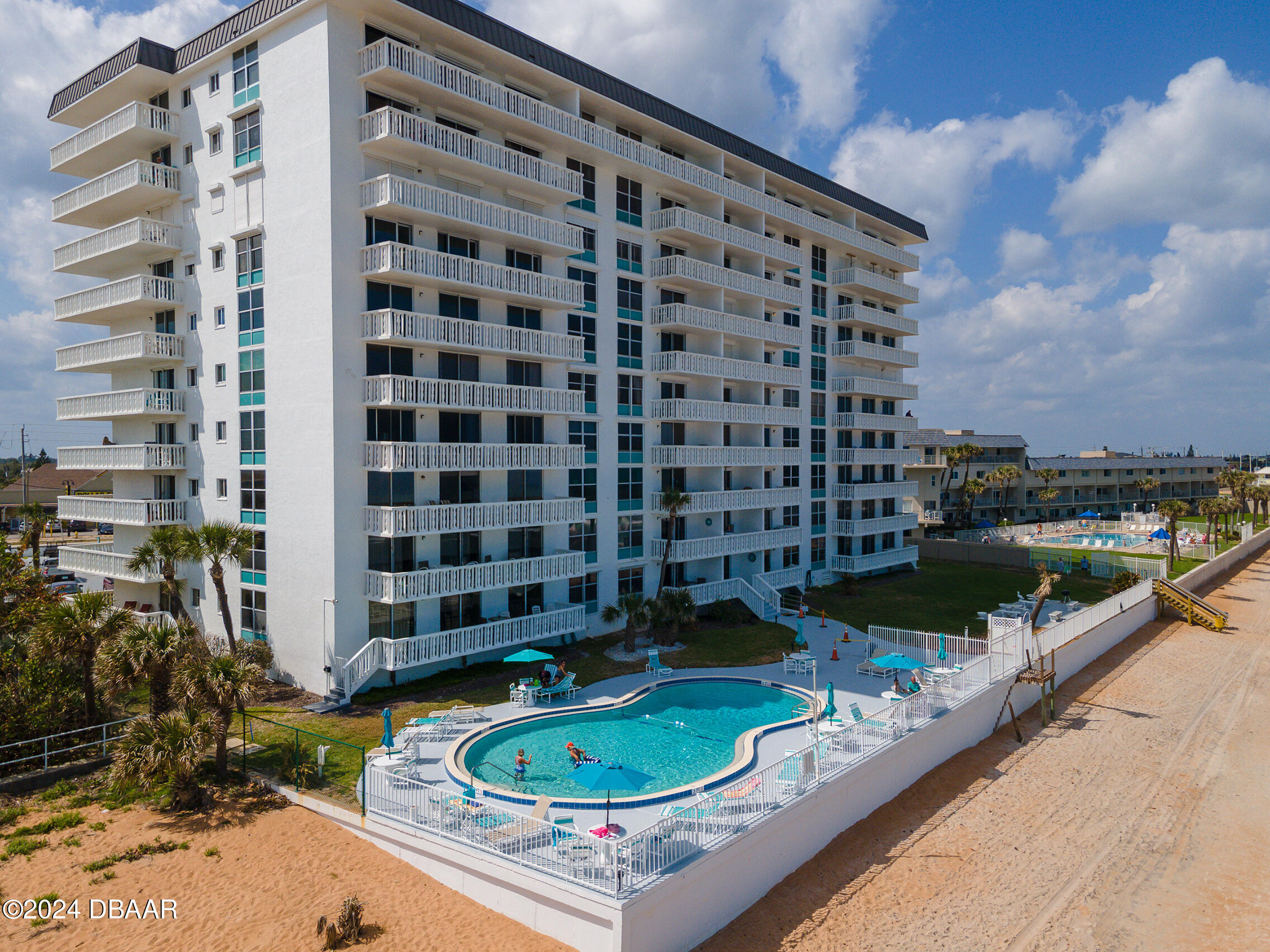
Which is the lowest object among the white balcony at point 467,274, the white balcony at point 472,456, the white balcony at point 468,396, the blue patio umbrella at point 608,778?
the blue patio umbrella at point 608,778

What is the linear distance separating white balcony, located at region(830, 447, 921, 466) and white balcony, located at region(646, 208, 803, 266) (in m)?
12.7

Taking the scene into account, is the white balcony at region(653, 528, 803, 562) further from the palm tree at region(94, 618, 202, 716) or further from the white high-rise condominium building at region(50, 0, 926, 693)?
the palm tree at region(94, 618, 202, 716)

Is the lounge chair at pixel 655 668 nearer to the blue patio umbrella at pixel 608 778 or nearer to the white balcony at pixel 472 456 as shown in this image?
the white balcony at pixel 472 456

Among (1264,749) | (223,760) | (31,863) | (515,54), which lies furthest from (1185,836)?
(515,54)

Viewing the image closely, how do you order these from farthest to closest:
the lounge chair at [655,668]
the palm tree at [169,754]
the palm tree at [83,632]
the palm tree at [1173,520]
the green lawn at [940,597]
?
the palm tree at [1173,520] < the green lawn at [940,597] < the lounge chair at [655,668] < the palm tree at [83,632] < the palm tree at [169,754]

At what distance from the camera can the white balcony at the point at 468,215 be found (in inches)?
900

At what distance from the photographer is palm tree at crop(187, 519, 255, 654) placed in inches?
914

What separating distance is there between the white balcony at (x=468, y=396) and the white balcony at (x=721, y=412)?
570cm

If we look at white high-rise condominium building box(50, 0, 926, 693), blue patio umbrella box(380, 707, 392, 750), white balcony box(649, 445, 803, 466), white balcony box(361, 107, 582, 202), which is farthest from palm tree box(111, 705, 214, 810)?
white balcony box(649, 445, 803, 466)

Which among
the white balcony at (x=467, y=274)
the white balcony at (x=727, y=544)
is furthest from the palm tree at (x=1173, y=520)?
the white balcony at (x=467, y=274)

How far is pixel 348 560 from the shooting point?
Answer: 23156 millimetres

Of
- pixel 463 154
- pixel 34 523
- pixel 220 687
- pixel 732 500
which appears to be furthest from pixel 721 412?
pixel 34 523

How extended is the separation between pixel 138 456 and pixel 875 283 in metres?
41.6

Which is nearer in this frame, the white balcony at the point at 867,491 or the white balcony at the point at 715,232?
the white balcony at the point at 715,232
